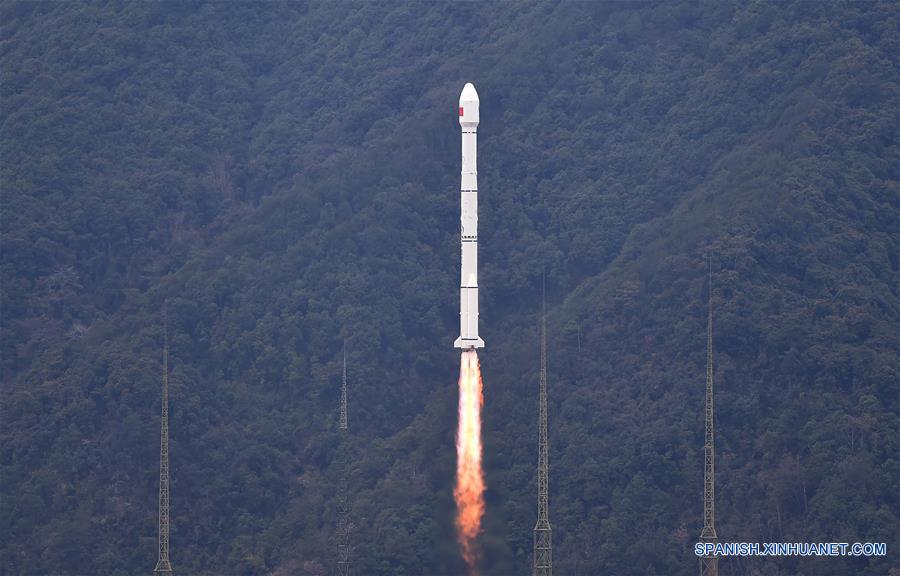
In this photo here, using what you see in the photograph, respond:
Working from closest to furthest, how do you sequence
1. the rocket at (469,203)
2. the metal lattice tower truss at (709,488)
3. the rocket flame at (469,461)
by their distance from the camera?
the metal lattice tower truss at (709,488) → the rocket at (469,203) → the rocket flame at (469,461)

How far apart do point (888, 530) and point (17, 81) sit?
7274cm

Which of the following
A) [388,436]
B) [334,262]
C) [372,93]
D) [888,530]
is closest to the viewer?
[888,530]

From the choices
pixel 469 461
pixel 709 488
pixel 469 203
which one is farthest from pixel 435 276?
pixel 709 488

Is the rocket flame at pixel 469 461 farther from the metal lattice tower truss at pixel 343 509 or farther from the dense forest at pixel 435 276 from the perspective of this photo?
the metal lattice tower truss at pixel 343 509

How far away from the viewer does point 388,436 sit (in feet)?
534

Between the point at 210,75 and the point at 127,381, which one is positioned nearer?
the point at 127,381

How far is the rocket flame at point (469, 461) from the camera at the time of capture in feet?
481

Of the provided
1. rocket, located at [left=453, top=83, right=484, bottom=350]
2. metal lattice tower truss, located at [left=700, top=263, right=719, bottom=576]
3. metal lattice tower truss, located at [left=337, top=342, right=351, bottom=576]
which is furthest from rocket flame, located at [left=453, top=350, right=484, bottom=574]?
metal lattice tower truss, located at [left=700, top=263, right=719, bottom=576]

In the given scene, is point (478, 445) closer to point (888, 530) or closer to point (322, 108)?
point (888, 530)

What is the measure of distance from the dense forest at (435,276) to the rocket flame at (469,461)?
0.75 meters

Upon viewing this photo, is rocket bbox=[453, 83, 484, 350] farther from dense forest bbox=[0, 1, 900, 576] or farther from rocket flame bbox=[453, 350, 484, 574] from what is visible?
dense forest bbox=[0, 1, 900, 576]

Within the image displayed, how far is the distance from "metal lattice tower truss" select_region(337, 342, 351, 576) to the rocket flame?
7.53 metres

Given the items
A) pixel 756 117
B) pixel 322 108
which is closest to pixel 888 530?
pixel 756 117

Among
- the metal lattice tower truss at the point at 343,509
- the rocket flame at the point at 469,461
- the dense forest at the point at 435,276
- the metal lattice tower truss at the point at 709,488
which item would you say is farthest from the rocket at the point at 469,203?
the metal lattice tower truss at the point at 343,509
